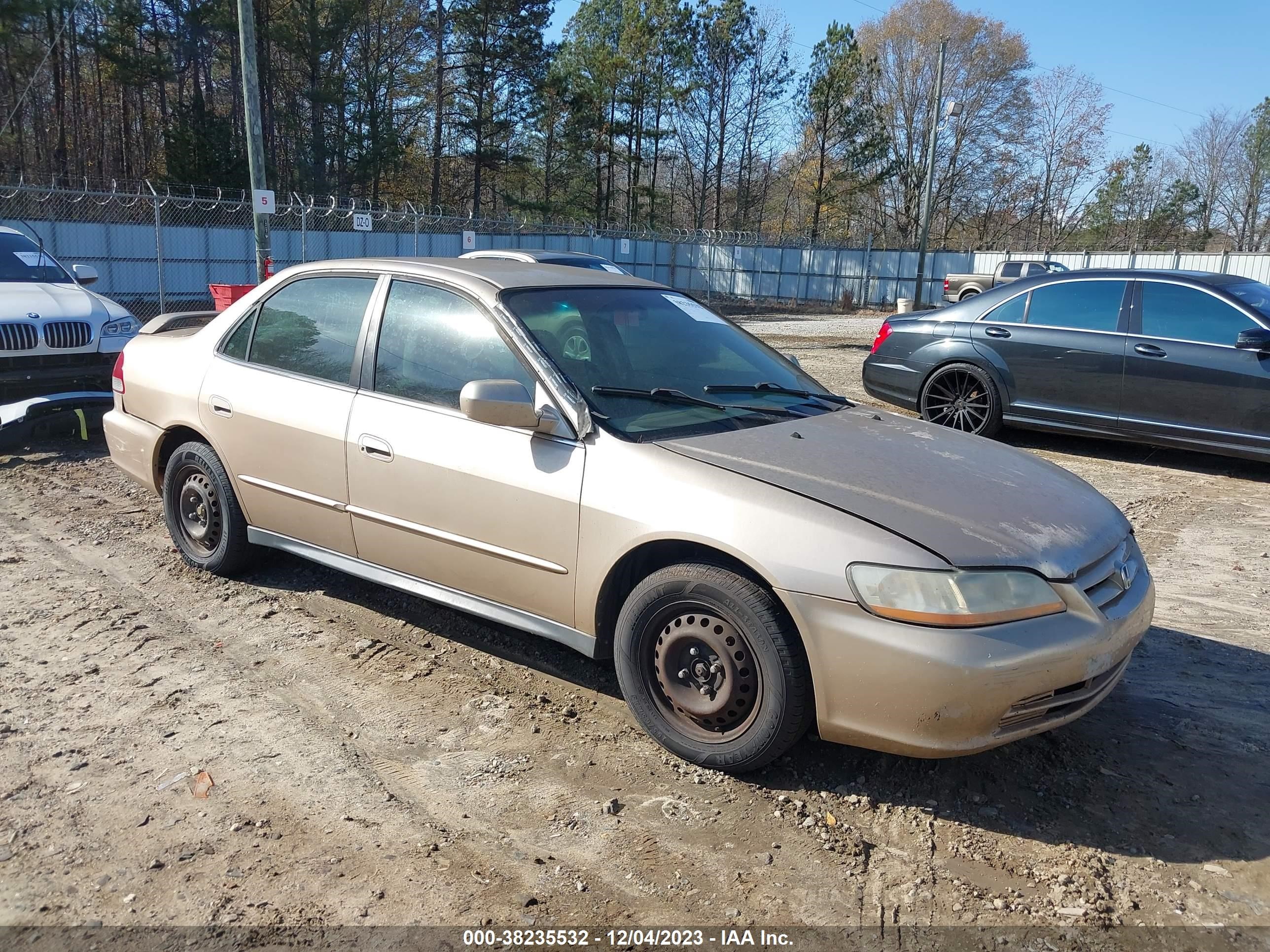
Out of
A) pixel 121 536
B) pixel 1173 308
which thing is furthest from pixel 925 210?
pixel 121 536

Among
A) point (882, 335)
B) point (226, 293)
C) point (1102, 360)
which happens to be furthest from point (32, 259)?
point (1102, 360)

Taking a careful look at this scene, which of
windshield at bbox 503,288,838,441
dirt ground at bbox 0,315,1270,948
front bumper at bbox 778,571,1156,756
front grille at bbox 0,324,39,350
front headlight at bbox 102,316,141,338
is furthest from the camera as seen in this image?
front headlight at bbox 102,316,141,338

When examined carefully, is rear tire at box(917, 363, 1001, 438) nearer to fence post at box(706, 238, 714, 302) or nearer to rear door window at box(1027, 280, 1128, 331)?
rear door window at box(1027, 280, 1128, 331)

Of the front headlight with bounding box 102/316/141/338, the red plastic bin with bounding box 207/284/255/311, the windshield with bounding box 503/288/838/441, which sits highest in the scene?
the windshield with bounding box 503/288/838/441

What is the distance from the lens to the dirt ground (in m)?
2.55

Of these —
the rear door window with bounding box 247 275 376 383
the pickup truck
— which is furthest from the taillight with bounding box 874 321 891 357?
the pickup truck

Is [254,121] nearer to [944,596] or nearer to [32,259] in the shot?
[32,259]

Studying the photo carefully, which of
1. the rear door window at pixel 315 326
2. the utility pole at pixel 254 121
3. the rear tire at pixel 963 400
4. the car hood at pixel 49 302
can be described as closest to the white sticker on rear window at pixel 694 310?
the rear door window at pixel 315 326

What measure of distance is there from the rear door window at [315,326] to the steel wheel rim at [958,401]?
19.3ft

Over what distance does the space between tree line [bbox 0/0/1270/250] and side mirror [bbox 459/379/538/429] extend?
2569 centimetres

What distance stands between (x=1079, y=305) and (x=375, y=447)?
672 centimetres

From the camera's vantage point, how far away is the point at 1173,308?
7738 millimetres

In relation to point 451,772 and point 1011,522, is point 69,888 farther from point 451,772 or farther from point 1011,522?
point 1011,522

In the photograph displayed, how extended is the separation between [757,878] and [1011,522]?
1.36m
